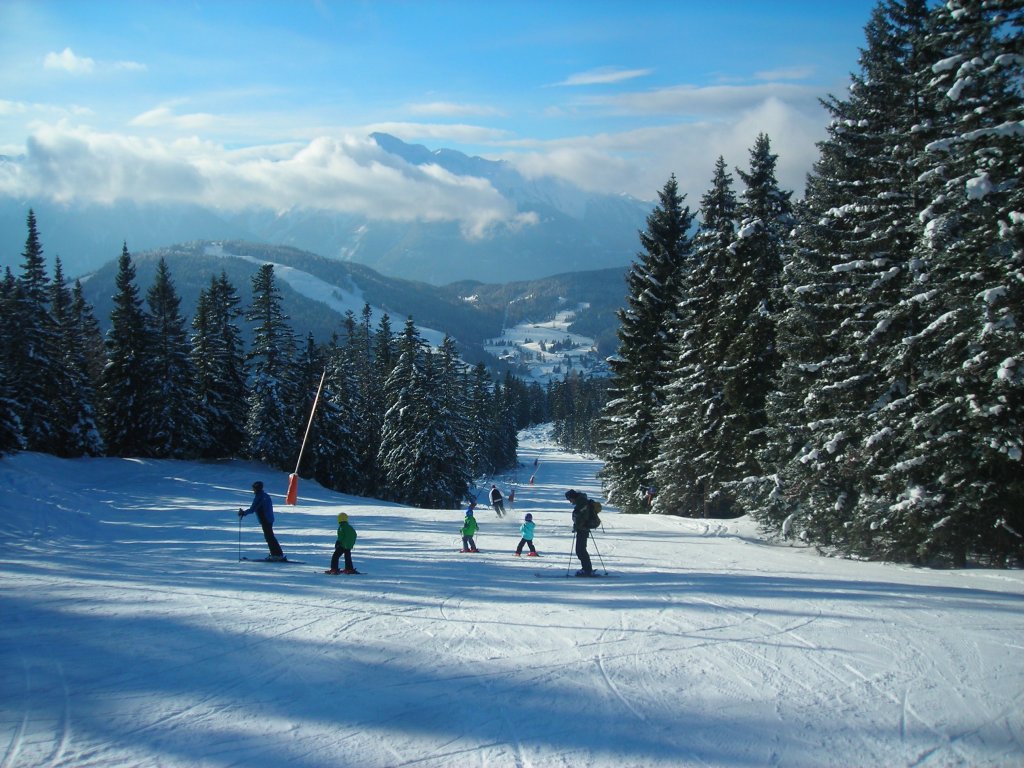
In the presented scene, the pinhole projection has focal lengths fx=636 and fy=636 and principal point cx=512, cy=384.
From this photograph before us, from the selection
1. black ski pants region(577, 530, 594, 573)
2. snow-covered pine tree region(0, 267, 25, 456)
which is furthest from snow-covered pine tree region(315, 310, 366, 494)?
black ski pants region(577, 530, 594, 573)

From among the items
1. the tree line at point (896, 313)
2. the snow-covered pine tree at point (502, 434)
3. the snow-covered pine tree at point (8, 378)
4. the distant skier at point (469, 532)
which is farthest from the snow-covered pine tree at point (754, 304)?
the snow-covered pine tree at point (502, 434)

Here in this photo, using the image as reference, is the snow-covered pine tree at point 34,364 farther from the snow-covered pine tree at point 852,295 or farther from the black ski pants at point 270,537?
→ the snow-covered pine tree at point 852,295

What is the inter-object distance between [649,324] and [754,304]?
8130 millimetres

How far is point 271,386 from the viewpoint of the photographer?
4094 cm

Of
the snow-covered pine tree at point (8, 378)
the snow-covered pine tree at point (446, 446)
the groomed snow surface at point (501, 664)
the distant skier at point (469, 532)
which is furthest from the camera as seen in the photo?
the snow-covered pine tree at point (446, 446)

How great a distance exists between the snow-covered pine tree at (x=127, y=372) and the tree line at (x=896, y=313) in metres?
34.3

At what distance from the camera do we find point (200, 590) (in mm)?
11758

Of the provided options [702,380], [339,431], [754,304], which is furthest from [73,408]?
[754,304]

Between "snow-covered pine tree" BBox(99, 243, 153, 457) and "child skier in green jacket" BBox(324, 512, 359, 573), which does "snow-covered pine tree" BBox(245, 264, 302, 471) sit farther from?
"child skier in green jacket" BBox(324, 512, 359, 573)

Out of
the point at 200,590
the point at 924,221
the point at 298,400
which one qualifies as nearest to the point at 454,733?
the point at 200,590

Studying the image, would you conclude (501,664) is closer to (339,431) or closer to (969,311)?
(969,311)

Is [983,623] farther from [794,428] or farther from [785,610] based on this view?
[794,428]

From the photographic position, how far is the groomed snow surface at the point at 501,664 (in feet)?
19.8

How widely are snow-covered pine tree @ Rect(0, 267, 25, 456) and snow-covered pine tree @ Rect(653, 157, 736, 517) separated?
28246 mm
